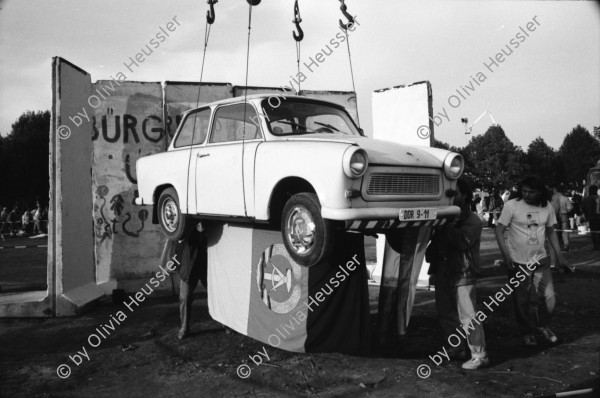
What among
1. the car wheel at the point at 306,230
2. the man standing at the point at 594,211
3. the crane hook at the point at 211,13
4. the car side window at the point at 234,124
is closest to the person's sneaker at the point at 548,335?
the car wheel at the point at 306,230

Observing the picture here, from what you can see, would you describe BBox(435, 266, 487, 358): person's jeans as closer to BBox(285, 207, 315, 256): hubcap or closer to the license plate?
the license plate

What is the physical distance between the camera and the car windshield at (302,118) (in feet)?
17.3

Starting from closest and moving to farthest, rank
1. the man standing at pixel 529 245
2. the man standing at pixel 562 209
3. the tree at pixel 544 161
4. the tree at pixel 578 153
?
the man standing at pixel 529 245, the man standing at pixel 562 209, the tree at pixel 544 161, the tree at pixel 578 153

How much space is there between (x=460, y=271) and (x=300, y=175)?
6.12 feet

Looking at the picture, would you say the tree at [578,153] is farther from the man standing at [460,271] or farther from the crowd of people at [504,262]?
the man standing at [460,271]

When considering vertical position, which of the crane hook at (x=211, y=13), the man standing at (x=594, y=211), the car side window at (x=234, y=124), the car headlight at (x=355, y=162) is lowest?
the man standing at (x=594, y=211)

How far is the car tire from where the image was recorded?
6.04m

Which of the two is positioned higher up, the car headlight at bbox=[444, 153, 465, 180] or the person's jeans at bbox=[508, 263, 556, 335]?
the car headlight at bbox=[444, 153, 465, 180]

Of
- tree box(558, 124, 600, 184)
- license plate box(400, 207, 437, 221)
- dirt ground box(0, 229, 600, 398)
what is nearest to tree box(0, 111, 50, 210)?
dirt ground box(0, 229, 600, 398)

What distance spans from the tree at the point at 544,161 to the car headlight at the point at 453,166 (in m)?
56.1

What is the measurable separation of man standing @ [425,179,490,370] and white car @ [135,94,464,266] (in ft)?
0.82

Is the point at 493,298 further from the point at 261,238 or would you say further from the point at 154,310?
the point at 154,310

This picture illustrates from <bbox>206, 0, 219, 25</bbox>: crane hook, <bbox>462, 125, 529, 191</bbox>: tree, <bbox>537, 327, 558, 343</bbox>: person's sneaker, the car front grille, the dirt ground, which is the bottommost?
the dirt ground

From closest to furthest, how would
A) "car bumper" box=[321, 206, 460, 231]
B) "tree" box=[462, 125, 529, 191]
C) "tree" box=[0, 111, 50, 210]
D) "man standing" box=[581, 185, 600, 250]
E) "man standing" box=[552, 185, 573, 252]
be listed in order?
1. "car bumper" box=[321, 206, 460, 231]
2. "man standing" box=[552, 185, 573, 252]
3. "man standing" box=[581, 185, 600, 250]
4. "tree" box=[0, 111, 50, 210]
5. "tree" box=[462, 125, 529, 191]
